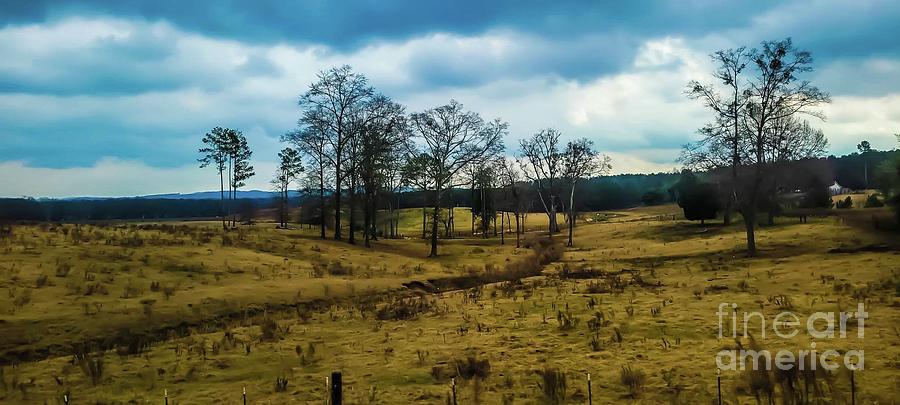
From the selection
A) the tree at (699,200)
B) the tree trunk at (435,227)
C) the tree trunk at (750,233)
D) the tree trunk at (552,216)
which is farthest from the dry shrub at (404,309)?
the tree at (699,200)

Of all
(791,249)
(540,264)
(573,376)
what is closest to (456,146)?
(540,264)

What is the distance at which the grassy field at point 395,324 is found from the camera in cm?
1003

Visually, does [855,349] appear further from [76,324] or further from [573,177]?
[573,177]

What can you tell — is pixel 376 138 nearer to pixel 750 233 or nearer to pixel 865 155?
pixel 750 233

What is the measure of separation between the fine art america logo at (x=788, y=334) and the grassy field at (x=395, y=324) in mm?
271

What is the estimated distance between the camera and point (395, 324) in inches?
639

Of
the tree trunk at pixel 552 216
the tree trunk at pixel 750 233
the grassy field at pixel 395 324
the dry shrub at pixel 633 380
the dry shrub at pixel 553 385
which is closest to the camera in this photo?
the dry shrub at pixel 553 385

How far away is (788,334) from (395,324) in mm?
10326

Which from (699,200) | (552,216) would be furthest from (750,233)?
(552,216)

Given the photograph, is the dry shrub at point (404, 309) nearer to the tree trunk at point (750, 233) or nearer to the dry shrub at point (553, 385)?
the dry shrub at point (553, 385)

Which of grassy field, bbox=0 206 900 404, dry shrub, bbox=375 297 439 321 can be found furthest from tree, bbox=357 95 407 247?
dry shrub, bbox=375 297 439 321

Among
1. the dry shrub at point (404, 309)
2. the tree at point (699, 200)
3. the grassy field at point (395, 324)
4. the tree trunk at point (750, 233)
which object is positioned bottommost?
the dry shrub at point (404, 309)

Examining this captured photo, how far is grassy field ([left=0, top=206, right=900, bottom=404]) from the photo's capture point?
395 inches

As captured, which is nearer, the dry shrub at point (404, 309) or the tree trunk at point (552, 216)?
the dry shrub at point (404, 309)
